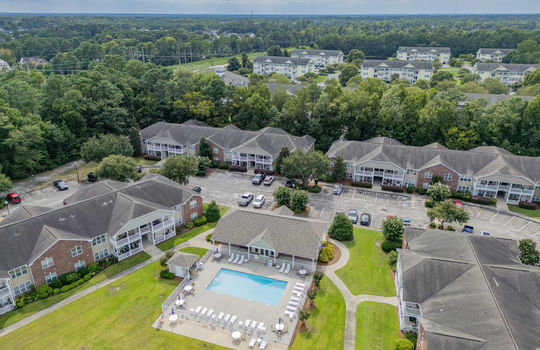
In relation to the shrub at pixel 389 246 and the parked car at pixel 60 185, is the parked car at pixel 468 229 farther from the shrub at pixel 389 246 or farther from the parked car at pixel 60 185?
the parked car at pixel 60 185

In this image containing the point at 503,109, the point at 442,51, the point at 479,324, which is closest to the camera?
the point at 479,324

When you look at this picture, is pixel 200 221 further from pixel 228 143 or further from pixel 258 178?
pixel 228 143

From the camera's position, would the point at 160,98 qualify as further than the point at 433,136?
Yes

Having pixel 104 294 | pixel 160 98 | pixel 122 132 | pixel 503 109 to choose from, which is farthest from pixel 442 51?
pixel 104 294

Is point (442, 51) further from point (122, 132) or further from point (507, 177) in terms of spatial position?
point (122, 132)

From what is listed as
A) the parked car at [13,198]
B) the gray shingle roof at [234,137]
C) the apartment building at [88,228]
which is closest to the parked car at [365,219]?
the gray shingle roof at [234,137]

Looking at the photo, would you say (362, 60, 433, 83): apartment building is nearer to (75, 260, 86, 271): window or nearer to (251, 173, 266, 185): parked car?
(251, 173, 266, 185): parked car

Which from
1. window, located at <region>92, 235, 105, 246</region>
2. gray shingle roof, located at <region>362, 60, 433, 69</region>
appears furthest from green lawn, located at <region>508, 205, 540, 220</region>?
gray shingle roof, located at <region>362, 60, 433, 69</region>

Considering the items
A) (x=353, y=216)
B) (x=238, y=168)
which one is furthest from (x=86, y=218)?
(x=353, y=216)

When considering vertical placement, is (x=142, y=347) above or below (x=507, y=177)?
below
